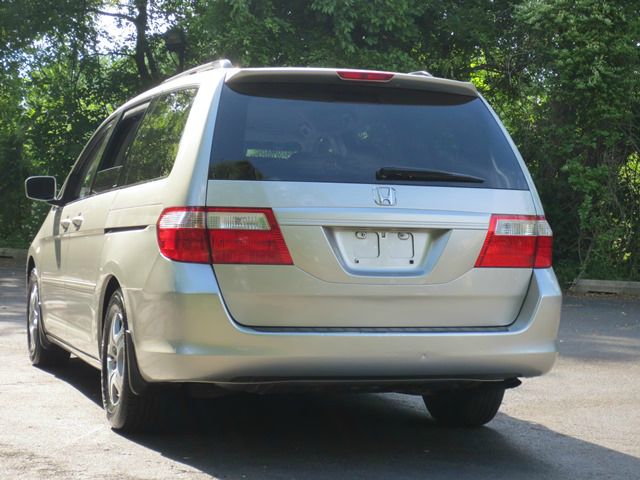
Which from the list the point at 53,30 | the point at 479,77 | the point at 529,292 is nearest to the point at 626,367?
the point at 529,292

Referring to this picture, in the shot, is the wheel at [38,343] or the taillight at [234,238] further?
the wheel at [38,343]

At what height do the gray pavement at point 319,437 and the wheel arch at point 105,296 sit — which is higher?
the wheel arch at point 105,296

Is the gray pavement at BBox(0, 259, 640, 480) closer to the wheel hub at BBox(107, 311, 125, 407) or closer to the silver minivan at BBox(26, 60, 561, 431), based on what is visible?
the wheel hub at BBox(107, 311, 125, 407)

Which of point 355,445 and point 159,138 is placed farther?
point 159,138

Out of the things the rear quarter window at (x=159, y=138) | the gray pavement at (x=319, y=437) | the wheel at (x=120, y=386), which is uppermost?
the rear quarter window at (x=159, y=138)

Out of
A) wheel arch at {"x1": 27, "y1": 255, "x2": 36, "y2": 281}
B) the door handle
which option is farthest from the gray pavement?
the door handle

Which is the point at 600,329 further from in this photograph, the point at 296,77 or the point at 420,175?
the point at 296,77

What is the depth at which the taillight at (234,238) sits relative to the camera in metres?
5.04

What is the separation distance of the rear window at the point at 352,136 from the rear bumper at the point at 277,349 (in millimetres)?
580

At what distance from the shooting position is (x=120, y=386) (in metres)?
5.80

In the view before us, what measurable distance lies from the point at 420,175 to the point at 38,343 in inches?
161

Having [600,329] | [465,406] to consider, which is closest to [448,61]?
[600,329]

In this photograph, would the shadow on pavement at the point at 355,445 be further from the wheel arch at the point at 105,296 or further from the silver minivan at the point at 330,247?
the wheel arch at the point at 105,296

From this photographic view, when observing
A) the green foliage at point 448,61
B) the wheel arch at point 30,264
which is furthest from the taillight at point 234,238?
the green foliage at point 448,61
